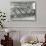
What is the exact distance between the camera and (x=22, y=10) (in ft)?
12.7

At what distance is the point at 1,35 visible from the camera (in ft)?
12.0

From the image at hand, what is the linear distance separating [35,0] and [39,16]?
0.43 m

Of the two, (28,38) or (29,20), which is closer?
(28,38)

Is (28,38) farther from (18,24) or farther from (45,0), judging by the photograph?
(45,0)

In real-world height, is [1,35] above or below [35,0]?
below

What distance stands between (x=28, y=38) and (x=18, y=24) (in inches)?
21.9

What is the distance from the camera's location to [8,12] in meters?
3.87

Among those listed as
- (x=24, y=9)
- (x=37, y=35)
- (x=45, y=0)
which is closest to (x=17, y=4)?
(x=24, y=9)

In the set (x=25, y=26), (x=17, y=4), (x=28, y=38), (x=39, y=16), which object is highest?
(x=17, y=4)

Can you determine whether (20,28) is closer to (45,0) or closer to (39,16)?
(39,16)

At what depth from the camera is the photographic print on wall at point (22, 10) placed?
3846mm

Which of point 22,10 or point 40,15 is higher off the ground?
point 22,10

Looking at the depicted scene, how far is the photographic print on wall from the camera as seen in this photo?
151 inches

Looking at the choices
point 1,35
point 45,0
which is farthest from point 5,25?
point 45,0
